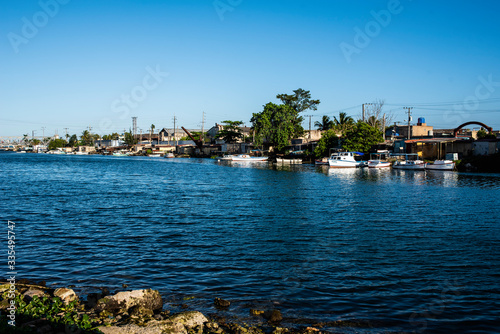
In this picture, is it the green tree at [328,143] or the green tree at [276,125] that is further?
the green tree at [276,125]

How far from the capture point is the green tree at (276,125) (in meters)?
101

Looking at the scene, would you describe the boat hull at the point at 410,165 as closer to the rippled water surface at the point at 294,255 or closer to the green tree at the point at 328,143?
the green tree at the point at 328,143

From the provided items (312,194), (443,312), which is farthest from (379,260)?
(312,194)

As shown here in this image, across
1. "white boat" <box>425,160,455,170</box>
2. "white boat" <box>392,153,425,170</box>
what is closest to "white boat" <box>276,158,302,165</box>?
"white boat" <box>392,153,425,170</box>

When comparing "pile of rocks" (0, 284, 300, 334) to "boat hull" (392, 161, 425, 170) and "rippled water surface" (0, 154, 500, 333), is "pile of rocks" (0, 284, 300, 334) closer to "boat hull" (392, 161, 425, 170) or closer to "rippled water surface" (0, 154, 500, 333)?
"rippled water surface" (0, 154, 500, 333)

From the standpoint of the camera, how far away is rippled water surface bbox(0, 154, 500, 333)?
1008cm

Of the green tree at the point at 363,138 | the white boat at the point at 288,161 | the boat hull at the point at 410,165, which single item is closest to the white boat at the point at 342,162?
the green tree at the point at 363,138

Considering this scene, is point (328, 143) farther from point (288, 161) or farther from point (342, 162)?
point (342, 162)

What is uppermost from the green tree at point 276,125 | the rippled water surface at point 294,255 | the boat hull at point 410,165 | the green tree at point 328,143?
the green tree at point 276,125

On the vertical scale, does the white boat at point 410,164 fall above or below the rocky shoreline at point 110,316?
above

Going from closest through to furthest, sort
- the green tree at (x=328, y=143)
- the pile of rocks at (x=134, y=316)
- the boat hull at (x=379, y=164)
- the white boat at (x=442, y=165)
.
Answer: the pile of rocks at (x=134, y=316) → the white boat at (x=442, y=165) → the boat hull at (x=379, y=164) → the green tree at (x=328, y=143)

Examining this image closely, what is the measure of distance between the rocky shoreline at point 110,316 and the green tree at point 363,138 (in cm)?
7304

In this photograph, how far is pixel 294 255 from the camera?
14625mm

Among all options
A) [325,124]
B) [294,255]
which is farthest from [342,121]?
[294,255]
